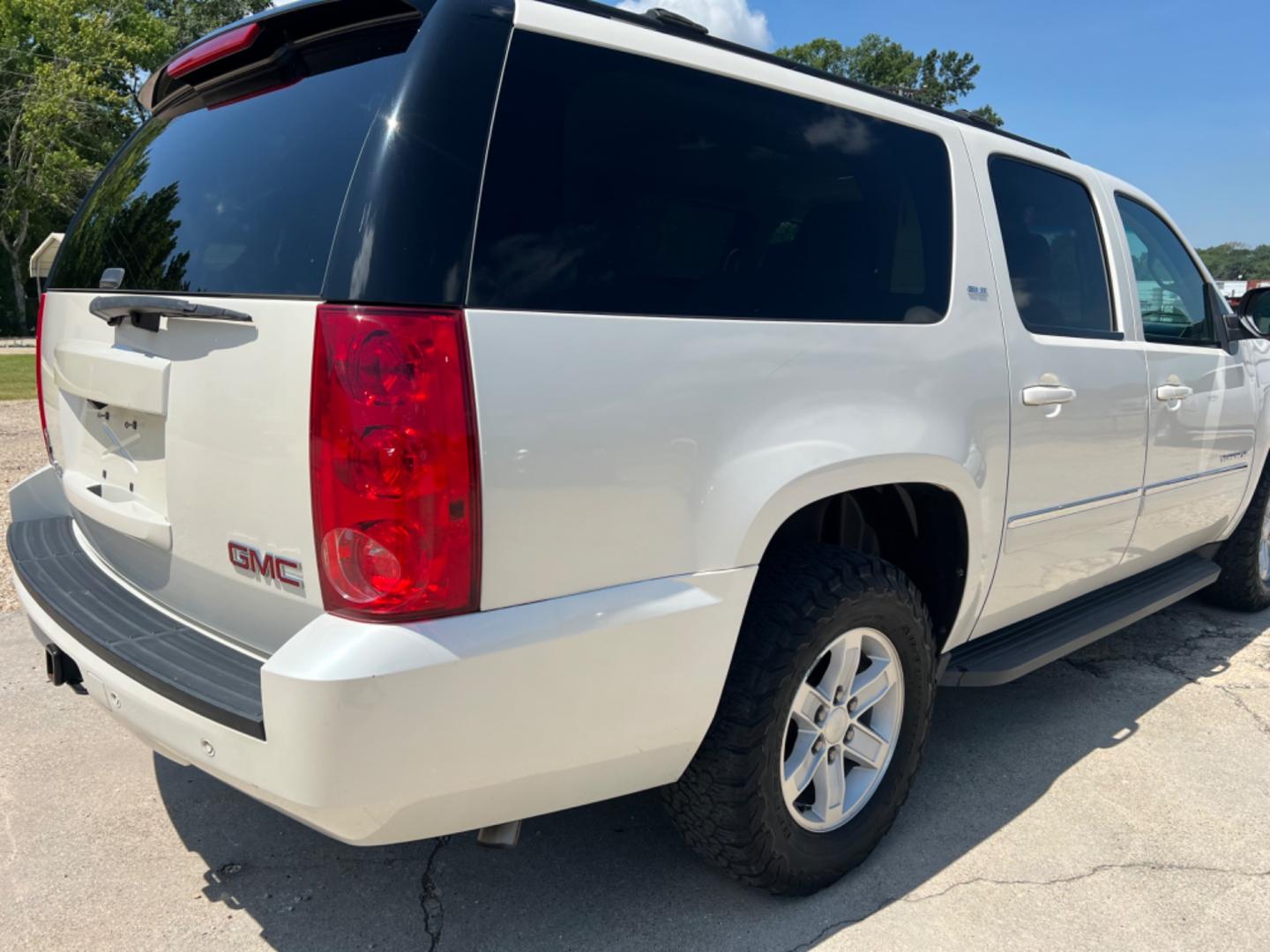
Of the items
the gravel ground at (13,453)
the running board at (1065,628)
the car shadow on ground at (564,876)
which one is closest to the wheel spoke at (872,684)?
the running board at (1065,628)

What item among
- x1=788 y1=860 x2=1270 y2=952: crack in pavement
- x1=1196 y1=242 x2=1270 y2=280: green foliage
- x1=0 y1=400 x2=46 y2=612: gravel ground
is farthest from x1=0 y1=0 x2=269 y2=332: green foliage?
x1=788 y1=860 x2=1270 y2=952: crack in pavement

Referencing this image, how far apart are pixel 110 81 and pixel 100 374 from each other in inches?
1232

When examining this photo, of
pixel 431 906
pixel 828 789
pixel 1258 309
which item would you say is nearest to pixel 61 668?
pixel 431 906

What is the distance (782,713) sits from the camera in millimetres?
2248

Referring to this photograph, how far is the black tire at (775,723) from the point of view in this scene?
2.19 m

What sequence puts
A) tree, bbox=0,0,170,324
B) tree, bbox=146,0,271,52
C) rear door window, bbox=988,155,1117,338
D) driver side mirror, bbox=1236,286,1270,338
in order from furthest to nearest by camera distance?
tree, bbox=146,0,271,52, tree, bbox=0,0,170,324, driver side mirror, bbox=1236,286,1270,338, rear door window, bbox=988,155,1117,338

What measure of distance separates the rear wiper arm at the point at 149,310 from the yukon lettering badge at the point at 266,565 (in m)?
0.45

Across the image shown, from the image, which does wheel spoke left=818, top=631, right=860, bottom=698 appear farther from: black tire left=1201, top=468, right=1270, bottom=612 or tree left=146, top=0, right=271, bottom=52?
tree left=146, top=0, right=271, bottom=52

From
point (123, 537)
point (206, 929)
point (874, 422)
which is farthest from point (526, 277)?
point (206, 929)

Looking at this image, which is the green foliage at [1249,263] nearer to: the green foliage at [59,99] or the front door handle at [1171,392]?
the front door handle at [1171,392]

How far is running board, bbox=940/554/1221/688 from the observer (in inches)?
115

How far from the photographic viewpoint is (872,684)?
8.32ft

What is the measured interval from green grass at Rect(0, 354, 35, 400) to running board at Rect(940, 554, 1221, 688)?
44.8ft

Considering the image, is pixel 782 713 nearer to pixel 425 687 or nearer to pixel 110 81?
pixel 425 687
